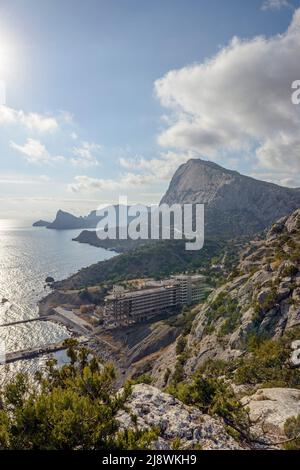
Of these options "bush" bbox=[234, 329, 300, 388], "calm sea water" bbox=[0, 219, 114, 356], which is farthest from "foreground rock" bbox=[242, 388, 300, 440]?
"calm sea water" bbox=[0, 219, 114, 356]

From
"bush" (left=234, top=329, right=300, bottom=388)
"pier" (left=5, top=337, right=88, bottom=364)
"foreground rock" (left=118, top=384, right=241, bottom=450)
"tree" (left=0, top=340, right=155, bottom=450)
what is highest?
"tree" (left=0, top=340, right=155, bottom=450)

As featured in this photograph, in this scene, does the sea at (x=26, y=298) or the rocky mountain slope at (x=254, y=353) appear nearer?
the rocky mountain slope at (x=254, y=353)

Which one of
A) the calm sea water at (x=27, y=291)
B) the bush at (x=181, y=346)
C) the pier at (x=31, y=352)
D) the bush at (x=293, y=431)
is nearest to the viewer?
the bush at (x=293, y=431)

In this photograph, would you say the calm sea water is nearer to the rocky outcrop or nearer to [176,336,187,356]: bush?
[176,336,187,356]: bush

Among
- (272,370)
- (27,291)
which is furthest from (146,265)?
(272,370)

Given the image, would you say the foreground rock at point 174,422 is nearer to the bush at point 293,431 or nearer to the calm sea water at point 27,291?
the bush at point 293,431

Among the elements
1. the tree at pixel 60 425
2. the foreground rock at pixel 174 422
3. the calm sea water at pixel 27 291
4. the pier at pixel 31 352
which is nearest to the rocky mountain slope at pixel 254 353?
the foreground rock at pixel 174 422
